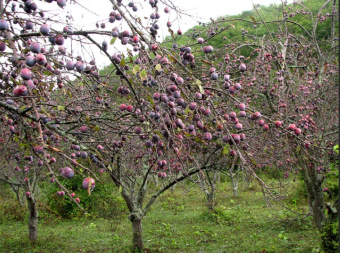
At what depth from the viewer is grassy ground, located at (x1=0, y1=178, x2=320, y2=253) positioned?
6.39 meters

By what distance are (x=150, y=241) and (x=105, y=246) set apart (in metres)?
1.09

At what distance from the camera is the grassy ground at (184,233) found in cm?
639

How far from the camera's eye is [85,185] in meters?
1.34

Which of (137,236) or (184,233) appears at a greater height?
(137,236)

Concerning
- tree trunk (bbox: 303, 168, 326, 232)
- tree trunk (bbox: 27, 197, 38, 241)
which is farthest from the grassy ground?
tree trunk (bbox: 303, 168, 326, 232)

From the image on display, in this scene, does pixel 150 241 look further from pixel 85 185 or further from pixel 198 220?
pixel 85 185

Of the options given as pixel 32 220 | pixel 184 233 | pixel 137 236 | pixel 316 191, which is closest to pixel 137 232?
pixel 137 236

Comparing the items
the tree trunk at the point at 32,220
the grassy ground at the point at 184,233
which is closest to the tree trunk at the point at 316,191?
the grassy ground at the point at 184,233

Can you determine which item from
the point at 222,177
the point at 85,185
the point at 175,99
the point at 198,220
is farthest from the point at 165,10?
the point at 222,177

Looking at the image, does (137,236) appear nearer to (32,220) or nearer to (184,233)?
(184,233)

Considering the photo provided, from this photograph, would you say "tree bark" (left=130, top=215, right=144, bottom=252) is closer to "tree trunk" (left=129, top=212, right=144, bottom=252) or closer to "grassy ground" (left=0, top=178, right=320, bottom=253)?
"tree trunk" (left=129, top=212, right=144, bottom=252)

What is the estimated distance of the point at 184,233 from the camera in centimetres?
782

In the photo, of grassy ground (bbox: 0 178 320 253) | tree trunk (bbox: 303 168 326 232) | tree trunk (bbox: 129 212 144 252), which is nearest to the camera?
tree trunk (bbox: 303 168 326 232)

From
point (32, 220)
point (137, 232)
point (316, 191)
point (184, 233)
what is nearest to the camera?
point (316, 191)
